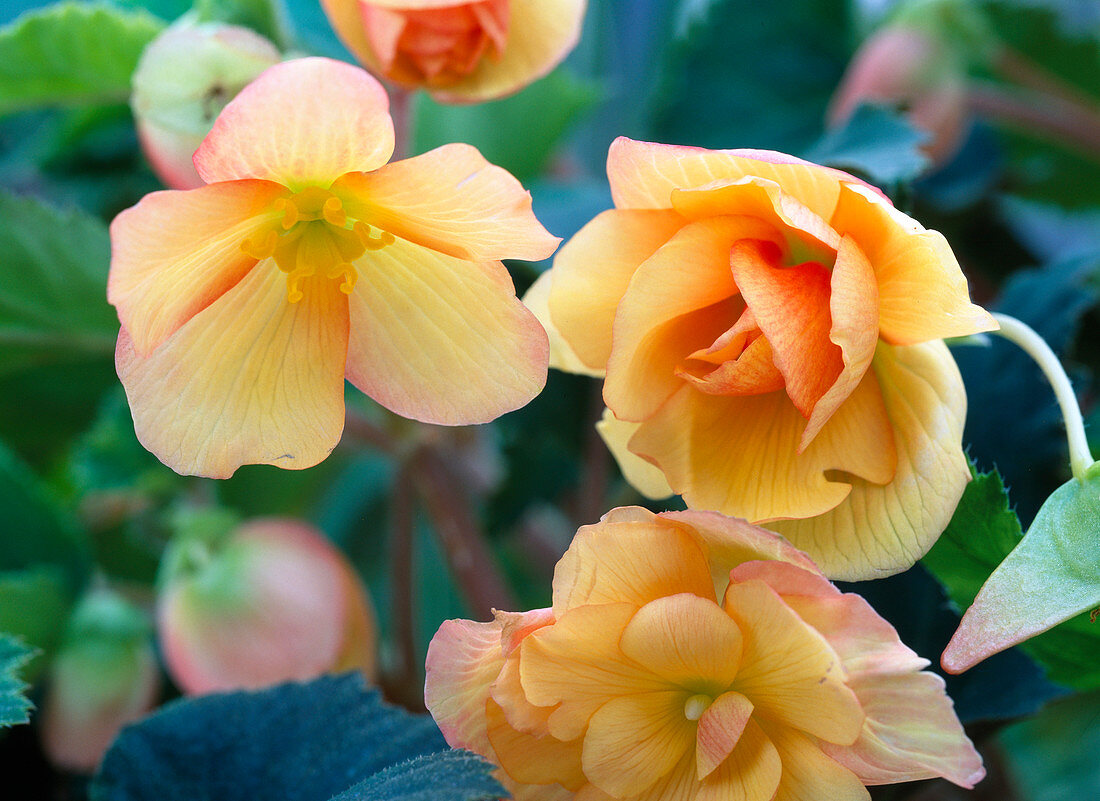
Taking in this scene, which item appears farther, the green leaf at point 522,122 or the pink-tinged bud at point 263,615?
the green leaf at point 522,122

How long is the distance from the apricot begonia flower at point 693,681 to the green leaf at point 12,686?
4.1 inches

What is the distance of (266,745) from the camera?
12.1 inches

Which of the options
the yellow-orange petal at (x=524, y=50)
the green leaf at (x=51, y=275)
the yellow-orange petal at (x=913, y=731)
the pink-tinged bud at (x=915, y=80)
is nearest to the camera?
the yellow-orange petal at (x=913, y=731)

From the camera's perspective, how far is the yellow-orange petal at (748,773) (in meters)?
0.23

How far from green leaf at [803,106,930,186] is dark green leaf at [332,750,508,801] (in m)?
0.22

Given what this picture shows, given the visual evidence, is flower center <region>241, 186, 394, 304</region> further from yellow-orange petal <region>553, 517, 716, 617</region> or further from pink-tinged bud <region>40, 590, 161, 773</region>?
pink-tinged bud <region>40, 590, 161, 773</region>

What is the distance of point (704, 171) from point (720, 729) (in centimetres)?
13

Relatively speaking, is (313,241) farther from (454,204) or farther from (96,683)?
(96,683)

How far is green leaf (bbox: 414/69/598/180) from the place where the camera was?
0.61 meters

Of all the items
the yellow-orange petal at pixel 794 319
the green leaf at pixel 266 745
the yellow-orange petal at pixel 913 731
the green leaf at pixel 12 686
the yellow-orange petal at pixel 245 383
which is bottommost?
the green leaf at pixel 266 745

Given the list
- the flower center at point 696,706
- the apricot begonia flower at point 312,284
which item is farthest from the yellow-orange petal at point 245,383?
the flower center at point 696,706

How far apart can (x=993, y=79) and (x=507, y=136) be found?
1.20ft

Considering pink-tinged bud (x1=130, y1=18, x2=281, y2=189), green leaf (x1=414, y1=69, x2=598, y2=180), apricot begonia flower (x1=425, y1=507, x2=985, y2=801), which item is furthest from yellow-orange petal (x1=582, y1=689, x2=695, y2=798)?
green leaf (x1=414, y1=69, x2=598, y2=180)

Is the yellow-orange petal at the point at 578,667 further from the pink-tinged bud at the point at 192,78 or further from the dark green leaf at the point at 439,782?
the pink-tinged bud at the point at 192,78
